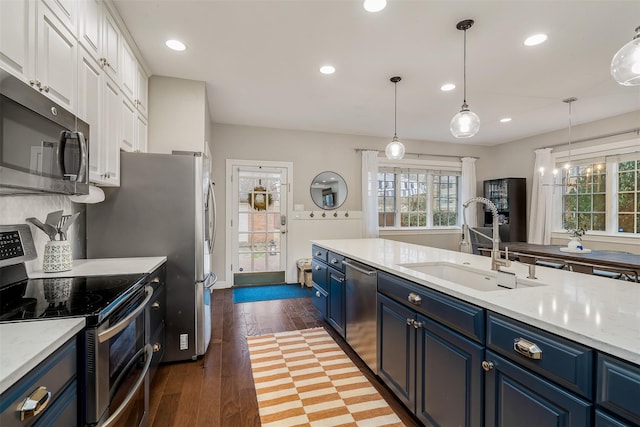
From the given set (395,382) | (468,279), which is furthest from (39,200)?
(468,279)

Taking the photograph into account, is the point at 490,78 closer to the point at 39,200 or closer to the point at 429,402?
the point at 429,402

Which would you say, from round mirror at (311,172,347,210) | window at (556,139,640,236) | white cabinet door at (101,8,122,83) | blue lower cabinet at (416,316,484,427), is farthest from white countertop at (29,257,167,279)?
window at (556,139,640,236)

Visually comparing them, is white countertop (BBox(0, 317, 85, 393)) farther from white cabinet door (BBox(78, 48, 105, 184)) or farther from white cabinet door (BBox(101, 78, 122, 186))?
white cabinet door (BBox(101, 78, 122, 186))

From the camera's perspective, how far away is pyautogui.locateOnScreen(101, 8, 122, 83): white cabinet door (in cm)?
201

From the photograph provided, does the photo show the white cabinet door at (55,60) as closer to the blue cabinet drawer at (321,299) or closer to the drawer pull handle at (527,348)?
the drawer pull handle at (527,348)

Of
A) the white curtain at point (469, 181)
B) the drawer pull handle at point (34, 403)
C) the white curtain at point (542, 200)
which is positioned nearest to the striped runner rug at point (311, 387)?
the drawer pull handle at point (34, 403)

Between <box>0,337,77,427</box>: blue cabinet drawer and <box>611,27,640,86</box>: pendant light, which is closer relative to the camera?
<box>0,337,77,427</box>: blue cabinet drawer

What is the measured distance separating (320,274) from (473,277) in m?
1.64

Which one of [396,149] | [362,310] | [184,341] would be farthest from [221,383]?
[396,149]

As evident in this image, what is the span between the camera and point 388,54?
272 cm

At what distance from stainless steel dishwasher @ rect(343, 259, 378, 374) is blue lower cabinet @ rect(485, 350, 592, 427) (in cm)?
93

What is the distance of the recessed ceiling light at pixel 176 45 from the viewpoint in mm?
2544

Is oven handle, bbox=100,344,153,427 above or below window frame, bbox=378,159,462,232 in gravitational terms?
below

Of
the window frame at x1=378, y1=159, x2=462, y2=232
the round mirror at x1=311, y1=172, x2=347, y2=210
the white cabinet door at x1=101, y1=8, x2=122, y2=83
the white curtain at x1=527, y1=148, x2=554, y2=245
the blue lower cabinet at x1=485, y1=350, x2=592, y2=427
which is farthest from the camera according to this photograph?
the window frame at x1=378, y1=159, x2=462, y2=232
